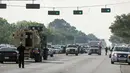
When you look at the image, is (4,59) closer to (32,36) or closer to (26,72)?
(32,36)

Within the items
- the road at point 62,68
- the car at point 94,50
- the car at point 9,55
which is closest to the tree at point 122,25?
the car at point 94,50

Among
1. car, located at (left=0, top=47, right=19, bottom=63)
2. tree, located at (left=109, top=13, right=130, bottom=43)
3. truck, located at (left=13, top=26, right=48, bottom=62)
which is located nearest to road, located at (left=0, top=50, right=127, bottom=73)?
car, located at (left=0, top=47, right=19, bottom=63)

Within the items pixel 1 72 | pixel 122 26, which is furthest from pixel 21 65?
pixel 122 26

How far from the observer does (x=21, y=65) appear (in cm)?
3672

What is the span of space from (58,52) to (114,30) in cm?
5231

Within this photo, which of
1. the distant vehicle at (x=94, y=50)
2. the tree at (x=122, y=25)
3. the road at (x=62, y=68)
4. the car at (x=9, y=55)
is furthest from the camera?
the tree at (x=122, y=25)

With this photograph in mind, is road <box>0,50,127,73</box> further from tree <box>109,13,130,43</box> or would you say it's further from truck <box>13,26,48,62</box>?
tree <box>109,13,130,43</box>

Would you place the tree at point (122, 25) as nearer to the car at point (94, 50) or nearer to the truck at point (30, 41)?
the car at point (94, 50)

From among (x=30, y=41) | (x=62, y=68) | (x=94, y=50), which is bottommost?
(x=62, y=68)

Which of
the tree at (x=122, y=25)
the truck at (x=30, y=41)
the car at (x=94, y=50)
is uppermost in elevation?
the tree at (x=122, y=25)

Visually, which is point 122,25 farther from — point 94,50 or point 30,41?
point 30,41

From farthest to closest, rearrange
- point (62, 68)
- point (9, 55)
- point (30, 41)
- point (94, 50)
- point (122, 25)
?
point (122, 25) < point (94, 50) < point (30, 41) < point (9, 55) < point (62, 68)

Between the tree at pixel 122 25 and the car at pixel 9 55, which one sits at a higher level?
the tree at pixel 122 25

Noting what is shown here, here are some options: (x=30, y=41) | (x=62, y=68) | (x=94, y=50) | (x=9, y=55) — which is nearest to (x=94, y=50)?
(x=94, y=50)
